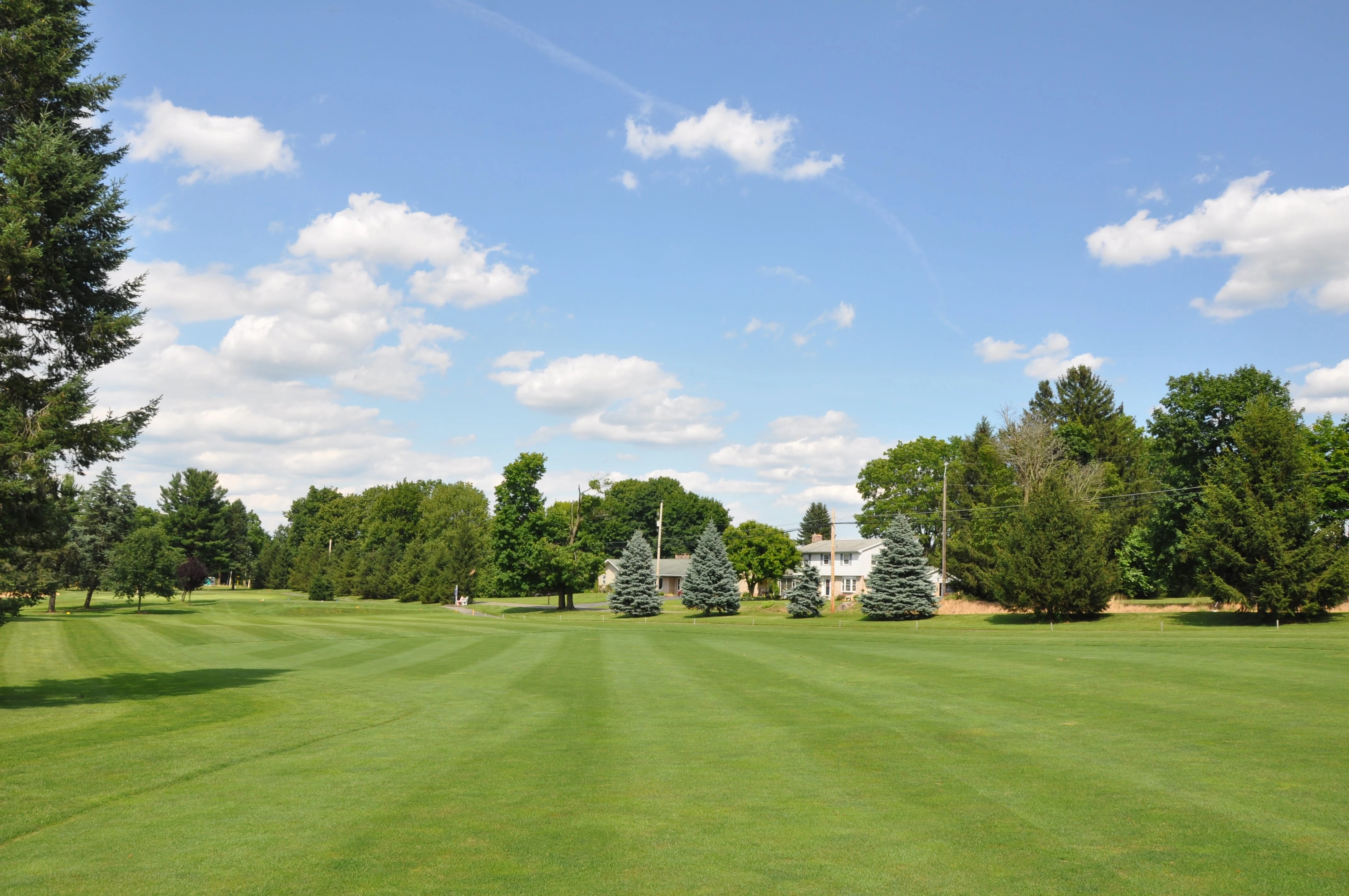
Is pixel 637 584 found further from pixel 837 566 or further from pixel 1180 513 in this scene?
pixel 837 566

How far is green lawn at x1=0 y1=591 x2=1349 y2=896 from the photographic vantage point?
716cm

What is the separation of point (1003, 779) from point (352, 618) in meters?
57.3

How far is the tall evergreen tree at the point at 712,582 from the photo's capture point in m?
67.2

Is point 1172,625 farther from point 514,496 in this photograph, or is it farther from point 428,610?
point 428,610

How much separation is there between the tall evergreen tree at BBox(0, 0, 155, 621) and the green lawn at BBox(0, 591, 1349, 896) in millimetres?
4819

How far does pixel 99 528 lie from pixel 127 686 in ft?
233

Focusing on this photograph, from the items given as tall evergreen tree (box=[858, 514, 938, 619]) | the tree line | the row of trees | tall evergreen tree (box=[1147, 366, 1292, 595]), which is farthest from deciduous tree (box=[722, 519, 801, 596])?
tall evergreen tree (box=[1147, 366, 1292, 595])

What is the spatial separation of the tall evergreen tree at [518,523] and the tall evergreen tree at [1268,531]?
156ft

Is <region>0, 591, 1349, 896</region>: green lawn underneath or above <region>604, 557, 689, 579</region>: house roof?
underneath

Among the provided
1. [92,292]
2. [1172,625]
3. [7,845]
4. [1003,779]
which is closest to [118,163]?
[92,292]

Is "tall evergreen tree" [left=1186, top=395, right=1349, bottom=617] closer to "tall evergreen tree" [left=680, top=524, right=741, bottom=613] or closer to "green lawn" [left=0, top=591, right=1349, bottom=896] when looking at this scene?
"green lawn" [left=0, top=591, right=1349, bottom=896]

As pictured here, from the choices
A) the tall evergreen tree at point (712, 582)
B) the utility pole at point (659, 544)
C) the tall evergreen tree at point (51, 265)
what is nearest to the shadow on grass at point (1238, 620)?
the tall evergreen tree at point (712, 582)

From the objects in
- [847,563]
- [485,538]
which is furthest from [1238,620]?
[485,538]

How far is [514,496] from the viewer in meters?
70.6
